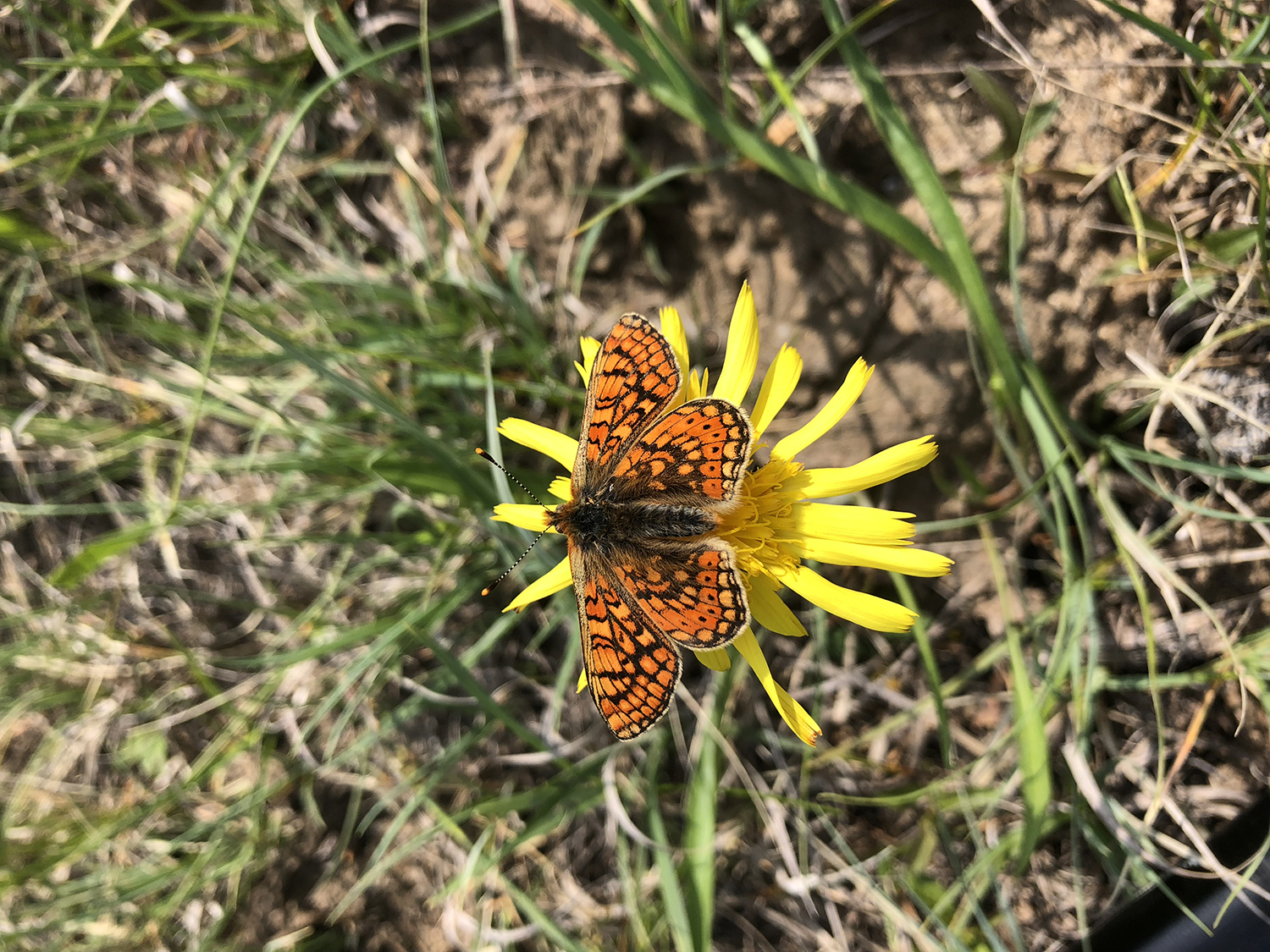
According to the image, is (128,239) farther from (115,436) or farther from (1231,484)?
(1231,484)

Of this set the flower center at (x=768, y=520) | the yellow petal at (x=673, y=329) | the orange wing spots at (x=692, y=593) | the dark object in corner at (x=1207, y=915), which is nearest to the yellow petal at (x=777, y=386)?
the flower center at (x=768, y=520)

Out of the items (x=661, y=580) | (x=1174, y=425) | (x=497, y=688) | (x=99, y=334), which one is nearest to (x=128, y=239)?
(x=99, y=334)

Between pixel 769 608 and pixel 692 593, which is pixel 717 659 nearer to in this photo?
pixel 769 608

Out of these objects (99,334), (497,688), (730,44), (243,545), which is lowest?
(497,688)

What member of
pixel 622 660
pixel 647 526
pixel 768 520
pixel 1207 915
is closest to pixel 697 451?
pixel 647 526

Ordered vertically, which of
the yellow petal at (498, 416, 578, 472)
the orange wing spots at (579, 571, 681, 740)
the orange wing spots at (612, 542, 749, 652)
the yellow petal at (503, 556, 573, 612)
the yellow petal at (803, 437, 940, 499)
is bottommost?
the yellow petal at (503, 556, 573, 612)

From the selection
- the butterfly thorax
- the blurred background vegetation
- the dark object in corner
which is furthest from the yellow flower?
the dark object in corner

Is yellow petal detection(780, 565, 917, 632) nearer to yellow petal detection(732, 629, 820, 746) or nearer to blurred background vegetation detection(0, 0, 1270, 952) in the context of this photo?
yellow petal detection(732, 629, 820, 746)
